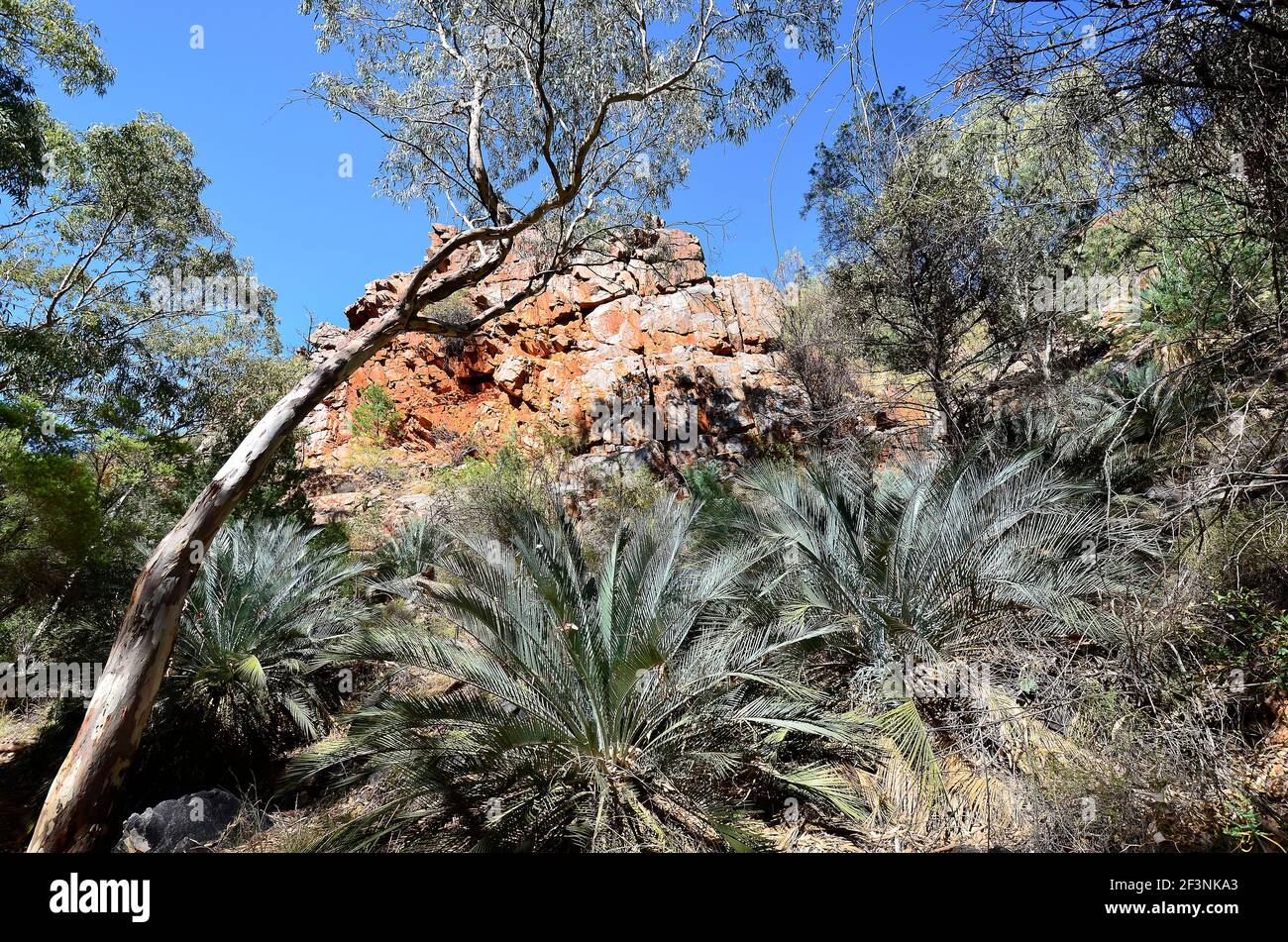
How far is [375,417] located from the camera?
56.0 ft

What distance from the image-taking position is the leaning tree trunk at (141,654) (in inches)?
154

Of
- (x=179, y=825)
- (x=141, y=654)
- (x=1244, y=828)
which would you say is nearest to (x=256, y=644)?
(x=179, y=825)

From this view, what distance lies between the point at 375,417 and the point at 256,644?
11.8 m

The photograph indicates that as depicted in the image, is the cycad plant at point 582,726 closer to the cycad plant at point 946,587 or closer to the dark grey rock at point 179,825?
the cycad plant at point 946,587

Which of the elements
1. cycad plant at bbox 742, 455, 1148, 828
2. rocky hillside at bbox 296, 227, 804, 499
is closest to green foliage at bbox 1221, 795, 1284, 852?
cycad plant at bbox 742, 455, 1148, 828

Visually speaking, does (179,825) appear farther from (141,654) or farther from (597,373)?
(597,373)

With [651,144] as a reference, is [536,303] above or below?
above

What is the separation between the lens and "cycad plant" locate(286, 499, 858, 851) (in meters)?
3.46

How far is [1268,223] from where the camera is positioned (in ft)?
9.92

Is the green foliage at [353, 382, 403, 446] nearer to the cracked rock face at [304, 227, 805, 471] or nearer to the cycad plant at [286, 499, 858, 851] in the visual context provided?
the cracked rock face at [304, 227, 805, 471]

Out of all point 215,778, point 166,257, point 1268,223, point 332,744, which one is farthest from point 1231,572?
point 166,257

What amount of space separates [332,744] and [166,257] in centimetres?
1171

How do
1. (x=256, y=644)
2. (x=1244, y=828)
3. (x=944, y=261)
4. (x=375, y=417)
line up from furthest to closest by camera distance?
(x=375, y=417) → (x=944, y=261) → (x=256, y=644) → (x=1244, y=828)
